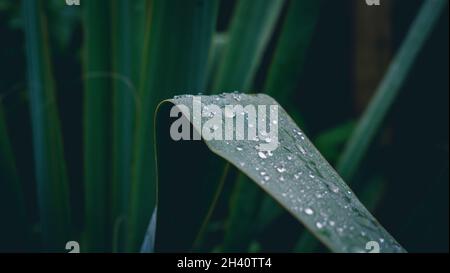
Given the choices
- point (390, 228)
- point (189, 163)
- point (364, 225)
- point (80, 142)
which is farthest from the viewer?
point (80, 142)

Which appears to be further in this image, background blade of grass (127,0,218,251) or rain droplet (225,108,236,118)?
background blade of grass (127,0,218,251)

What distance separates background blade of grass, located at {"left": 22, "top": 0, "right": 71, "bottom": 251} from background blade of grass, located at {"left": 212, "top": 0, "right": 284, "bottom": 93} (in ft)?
0.77

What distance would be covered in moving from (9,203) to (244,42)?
1.19ft

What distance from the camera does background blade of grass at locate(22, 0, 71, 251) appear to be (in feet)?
1.80

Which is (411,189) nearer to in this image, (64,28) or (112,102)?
(112,102)

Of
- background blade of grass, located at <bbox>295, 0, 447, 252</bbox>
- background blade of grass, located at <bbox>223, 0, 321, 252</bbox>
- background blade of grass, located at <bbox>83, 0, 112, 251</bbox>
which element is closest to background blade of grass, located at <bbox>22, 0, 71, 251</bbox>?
background blade of grass, located at <bbox>83, 0, 112, 251</bbox>

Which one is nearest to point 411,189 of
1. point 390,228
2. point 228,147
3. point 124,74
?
point 390,228

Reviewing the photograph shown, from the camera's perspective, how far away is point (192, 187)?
0.43 m

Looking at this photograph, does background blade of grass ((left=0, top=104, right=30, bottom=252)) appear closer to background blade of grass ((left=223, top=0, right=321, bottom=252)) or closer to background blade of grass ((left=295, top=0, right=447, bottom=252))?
background blade of grass ((left=223, top=0, right=321, bottom=252))

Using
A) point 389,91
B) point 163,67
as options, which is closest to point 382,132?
point 389,91

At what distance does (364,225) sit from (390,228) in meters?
0.51

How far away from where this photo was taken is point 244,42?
2.24 feet

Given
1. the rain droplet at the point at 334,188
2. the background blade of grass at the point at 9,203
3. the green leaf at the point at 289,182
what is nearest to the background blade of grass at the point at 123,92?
the background blade of grass at the point at 9,203

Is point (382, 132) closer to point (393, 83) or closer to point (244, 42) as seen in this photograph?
point (393, 83)
